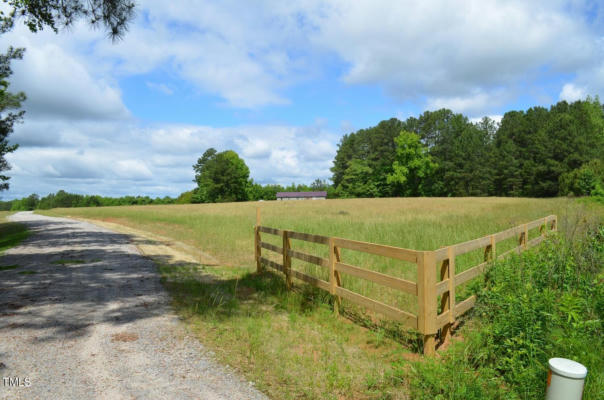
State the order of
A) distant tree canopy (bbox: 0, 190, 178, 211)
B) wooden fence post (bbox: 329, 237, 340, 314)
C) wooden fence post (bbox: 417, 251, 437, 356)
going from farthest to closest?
distant tree canopy (bbox: 0, 190, 178, 211) < wooden fence post (bbox: 329, 237, 340, 314) < wooden fence post (bbox: 417, 251, 437, 356)

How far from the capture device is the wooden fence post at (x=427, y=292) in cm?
442

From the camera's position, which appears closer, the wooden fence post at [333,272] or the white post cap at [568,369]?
the white post cap at [568,369]

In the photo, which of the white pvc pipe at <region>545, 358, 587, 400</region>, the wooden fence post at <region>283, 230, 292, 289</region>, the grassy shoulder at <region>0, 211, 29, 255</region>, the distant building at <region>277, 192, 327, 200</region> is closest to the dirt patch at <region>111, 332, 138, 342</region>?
the wooden fence post at <region>283, 230, 292, 289</region>

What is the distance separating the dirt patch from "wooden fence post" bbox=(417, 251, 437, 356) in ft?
12.9

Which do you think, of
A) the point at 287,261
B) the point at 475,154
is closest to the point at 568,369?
the point at 287,261

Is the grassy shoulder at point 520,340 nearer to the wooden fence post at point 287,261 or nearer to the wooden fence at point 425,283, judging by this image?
the wooden fence at point 425,283

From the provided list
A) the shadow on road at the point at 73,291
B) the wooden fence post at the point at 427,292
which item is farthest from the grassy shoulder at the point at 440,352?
the shadow on road at the point at 73,291

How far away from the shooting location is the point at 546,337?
4.29 meters

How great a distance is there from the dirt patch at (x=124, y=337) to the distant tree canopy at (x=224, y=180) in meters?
74.4

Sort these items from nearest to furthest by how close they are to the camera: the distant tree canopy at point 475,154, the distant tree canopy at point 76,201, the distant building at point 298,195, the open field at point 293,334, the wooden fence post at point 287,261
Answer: the open field at point 293,334 < the wooden fence post at point 287,261 < the distant tree canopy at point 475,154 < the distant tree canopy at point 76,201 < the distant building at point 298,195

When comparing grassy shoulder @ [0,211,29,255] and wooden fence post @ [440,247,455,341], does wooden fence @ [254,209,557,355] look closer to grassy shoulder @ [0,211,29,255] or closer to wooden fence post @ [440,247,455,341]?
wooden fence post @ [440,247,455,341]

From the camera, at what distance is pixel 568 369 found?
3.04 m

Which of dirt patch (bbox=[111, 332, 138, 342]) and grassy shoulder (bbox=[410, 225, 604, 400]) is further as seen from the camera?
dirt patch (bbox=[111, 332, 138, 342])

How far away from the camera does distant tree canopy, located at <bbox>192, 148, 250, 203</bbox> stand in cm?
7869
